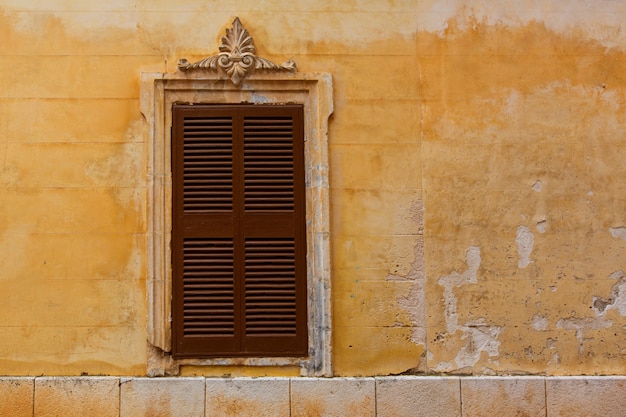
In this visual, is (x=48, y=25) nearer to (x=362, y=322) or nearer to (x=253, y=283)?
(x=253, y=283)

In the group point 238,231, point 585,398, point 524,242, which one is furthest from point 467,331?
point 238,231

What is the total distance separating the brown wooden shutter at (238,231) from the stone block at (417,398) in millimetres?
776

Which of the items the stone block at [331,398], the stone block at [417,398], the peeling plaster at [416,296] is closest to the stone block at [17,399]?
the stone block at [331,398]

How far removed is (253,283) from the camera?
6.46 metres

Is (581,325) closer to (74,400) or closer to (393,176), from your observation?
(393,176)

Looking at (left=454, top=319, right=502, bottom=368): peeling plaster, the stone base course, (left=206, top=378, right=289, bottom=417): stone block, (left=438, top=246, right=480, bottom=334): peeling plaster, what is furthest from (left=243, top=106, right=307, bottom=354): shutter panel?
(left=454, top=319, right=502, bottom=368): peeling plaster

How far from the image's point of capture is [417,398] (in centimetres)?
629

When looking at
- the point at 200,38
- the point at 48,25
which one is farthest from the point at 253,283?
the point at 48,25

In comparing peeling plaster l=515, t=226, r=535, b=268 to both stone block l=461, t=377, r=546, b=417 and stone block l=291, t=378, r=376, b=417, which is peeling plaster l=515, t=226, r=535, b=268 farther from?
stone block l=291, t=378, r=376, b=417

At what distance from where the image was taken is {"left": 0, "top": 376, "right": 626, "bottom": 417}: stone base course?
6262 millimetres

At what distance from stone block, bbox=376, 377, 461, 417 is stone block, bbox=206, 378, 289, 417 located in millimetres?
807

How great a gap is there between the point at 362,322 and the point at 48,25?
147 inches

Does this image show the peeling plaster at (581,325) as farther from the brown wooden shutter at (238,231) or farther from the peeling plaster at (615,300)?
the brown wooden shutter at (238,231)

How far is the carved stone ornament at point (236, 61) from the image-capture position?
21.2 ft
